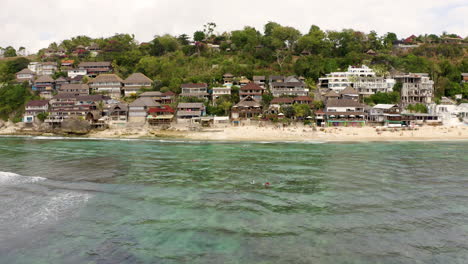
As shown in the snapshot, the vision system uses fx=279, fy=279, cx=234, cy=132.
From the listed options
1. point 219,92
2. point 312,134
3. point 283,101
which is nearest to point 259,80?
point 219,92

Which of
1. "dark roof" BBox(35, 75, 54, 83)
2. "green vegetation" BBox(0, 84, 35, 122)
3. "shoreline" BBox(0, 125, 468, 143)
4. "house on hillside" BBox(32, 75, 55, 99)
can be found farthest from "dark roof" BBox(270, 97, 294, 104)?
"dark roof" BBox(35, 75, 54, 83)

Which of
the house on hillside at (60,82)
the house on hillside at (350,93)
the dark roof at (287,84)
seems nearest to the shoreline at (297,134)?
the house on hillside at (350,93)

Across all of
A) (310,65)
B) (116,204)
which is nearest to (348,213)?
(116,204)

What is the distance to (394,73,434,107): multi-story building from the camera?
205 feet

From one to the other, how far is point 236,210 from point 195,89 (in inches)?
2041

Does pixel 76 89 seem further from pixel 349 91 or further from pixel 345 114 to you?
pixel 349 91

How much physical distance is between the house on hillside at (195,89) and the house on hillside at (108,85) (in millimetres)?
18596

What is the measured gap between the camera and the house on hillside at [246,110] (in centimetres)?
5875

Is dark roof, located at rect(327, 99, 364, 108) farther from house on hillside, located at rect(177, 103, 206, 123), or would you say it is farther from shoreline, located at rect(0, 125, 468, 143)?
house on hillside, located at rect(177, 103, 206, 123)

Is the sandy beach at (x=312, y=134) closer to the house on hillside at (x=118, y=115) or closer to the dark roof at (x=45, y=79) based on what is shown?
the house on hillside at (x=118, y=115)

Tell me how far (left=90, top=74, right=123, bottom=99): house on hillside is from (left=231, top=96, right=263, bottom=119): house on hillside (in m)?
32.7

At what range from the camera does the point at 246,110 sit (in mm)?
58844

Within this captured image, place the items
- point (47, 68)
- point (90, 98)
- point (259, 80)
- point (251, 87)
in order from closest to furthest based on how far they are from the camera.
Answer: point (251, 87)
point (90, 98)
point (259, 80)
point (47, 68)

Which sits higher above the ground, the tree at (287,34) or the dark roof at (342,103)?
the tree at (287,34)
